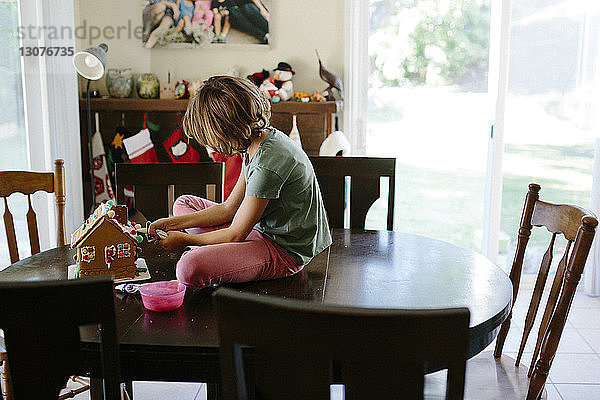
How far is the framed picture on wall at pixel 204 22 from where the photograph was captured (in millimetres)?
3615

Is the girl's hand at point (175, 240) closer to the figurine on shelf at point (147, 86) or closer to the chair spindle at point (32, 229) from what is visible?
the chair spindle at point (32, 229)

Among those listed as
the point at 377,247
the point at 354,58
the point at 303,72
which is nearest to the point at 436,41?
the point at 354,58

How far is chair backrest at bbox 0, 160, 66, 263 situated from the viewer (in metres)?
2.23

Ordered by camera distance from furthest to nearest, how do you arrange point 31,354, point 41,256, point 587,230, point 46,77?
point 46,77 < point 41,256 < point 587,230 < point 31,354

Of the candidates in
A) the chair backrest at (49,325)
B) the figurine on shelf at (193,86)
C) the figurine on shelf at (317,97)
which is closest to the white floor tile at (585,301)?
the figurine on shelf at (317,97)

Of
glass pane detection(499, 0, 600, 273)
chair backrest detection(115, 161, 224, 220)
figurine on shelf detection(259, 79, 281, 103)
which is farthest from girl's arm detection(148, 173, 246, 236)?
glass pane detection(499, 0, 600, 273)

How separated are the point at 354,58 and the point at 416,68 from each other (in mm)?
381

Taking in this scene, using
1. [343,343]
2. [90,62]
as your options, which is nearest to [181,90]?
[90,62]

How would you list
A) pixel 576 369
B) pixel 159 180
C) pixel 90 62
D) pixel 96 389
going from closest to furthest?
1. pixel 96 389
2. pixel 159 180
3. pixel 576 369
4. pixel 90 62

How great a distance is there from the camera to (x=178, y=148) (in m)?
3.65

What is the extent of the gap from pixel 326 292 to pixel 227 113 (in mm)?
528

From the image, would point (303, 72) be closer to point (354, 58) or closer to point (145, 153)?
point (354, 58)

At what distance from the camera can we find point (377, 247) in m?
2.10

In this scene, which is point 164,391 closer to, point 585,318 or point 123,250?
point 123,250
